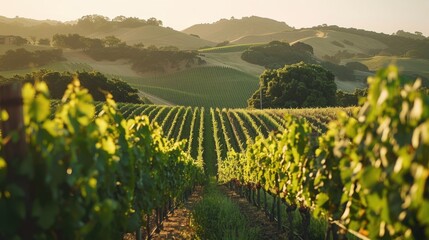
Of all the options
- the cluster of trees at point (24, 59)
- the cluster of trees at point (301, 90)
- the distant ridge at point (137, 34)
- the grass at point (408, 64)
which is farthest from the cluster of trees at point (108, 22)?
the cluster of trees at point (301, 90)

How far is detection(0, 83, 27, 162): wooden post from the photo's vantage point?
3.15m

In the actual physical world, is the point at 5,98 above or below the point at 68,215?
above

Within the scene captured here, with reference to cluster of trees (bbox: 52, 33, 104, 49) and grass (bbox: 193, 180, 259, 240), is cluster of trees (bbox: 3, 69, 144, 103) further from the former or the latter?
grass (bbox: 193, 180, 259, 240)

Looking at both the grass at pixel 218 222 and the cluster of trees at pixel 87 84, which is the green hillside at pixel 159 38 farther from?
the grass at pixel 218 222

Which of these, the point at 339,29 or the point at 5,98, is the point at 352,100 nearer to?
the point at 5,98

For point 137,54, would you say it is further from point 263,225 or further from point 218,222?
point 218,222

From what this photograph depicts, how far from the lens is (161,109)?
168ft

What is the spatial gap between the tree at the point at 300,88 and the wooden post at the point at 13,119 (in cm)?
5224

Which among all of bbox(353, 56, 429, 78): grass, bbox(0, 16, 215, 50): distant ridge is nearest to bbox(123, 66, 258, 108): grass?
bbox(353, 56, 429, 78): grass

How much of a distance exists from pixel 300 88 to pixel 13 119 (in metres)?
53.3

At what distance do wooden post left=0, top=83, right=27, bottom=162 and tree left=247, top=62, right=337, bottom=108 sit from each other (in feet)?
171

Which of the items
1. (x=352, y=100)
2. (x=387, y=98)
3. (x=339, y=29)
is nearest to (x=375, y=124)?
(x=387, y=98)

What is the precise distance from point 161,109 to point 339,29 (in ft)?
472

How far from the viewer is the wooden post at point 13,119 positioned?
3.15 m
